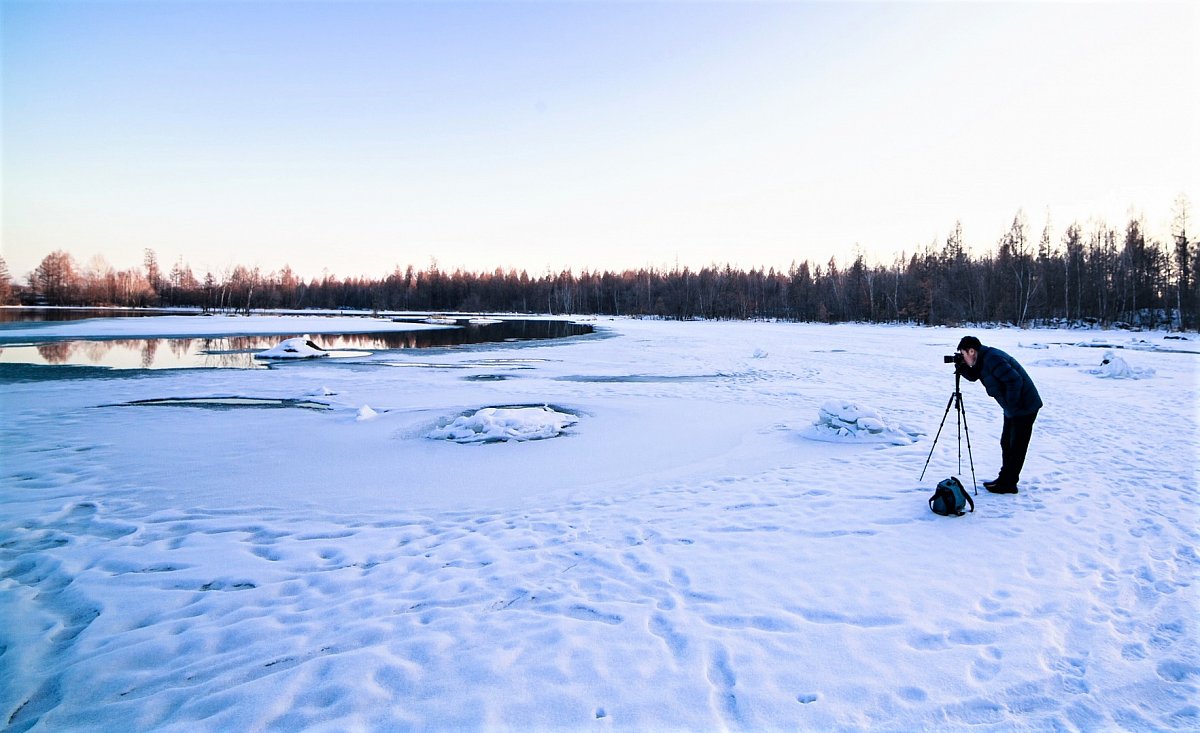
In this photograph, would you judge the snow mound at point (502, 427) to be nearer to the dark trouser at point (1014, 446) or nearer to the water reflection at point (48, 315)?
the dark trouser at point (1014, 446)

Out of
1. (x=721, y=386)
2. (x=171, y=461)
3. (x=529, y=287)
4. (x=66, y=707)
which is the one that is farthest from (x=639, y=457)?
(x=529, y=287)

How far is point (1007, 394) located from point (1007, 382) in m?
0.12

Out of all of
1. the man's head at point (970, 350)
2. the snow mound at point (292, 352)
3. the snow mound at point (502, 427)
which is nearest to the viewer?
the man's head at point (970, 350)

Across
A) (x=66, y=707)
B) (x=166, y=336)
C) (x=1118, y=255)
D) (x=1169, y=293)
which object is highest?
(x=1118, y=255)

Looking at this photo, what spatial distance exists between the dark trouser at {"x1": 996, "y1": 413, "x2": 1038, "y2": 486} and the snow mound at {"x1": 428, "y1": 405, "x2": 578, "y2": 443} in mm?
5817

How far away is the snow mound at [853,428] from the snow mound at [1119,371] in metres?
12.6

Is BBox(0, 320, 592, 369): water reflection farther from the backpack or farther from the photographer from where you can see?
the photographer

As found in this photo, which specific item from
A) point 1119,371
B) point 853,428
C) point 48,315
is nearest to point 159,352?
point 853,428

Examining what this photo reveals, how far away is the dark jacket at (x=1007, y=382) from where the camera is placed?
5242 millimetres

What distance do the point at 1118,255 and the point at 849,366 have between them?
53492mm

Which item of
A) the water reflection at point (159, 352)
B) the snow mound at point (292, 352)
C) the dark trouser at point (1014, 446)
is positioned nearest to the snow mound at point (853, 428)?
the dark trouser at point (1014, 446)

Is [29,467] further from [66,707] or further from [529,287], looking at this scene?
[529,287]

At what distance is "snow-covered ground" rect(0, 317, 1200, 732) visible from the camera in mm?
2529

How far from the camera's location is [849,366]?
19.0 m
